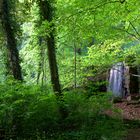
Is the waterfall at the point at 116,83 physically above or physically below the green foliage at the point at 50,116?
above

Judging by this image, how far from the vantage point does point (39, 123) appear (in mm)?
8641

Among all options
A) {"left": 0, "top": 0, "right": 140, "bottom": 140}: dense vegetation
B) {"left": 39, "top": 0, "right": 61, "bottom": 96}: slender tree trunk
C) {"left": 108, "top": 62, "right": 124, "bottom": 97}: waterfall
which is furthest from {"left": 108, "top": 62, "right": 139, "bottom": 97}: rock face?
{"left": 39, "top": 0, "right": 61, "bottom": 96}: slender tree trunk

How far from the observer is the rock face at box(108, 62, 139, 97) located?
22062 millimetres

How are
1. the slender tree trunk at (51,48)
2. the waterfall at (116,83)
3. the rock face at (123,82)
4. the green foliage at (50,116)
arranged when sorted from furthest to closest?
the waterfall at (116,83)
the rock face at (123,82)
the slender tree trunk at (51,48)
the green foliage at (50,116)

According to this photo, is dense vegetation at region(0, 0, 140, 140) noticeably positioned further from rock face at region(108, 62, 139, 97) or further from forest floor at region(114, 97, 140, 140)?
rock face at region(108, 62, 139, 97)

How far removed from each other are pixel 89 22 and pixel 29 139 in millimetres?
3993

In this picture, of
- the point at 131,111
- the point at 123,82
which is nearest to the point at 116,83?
the point at 123,82

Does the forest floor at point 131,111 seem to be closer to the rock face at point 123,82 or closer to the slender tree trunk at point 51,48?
the rock face at point 123,82

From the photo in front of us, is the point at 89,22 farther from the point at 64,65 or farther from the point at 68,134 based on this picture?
the point at 64,65

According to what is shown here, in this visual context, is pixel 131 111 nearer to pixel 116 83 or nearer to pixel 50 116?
pixel 116 83

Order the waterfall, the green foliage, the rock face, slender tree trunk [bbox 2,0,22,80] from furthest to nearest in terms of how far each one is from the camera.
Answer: the waterfall
the rock face
slender tree trunk [bbox 2,0,22,80]
the green foliage

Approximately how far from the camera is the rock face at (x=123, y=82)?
22.1 metres

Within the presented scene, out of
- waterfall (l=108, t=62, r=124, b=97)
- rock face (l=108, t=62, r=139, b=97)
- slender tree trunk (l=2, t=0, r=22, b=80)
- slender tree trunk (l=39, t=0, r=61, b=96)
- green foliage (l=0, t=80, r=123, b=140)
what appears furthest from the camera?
waterfall (l=108, t=62, r=124, b=97)

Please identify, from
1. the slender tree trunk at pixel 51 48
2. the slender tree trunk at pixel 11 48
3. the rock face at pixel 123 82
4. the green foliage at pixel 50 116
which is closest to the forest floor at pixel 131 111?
the rock face at pixel 123 82
